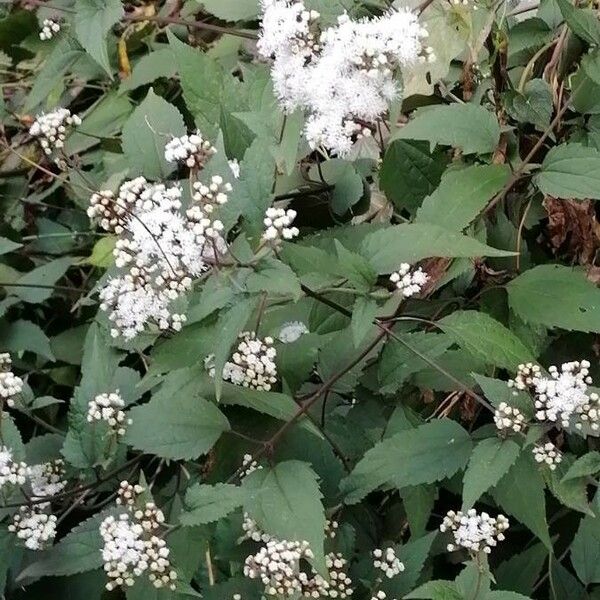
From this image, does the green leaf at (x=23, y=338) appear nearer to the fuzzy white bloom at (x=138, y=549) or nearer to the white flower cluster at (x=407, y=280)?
the fuzzy white bloom at (x=138, y=549)

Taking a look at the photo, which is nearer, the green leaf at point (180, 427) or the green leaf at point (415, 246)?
the green leaf at point (415, 246)

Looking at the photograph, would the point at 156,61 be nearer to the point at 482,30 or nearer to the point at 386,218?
the point at 386,218

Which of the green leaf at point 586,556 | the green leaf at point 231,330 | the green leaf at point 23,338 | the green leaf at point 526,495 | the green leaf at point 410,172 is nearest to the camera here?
the green leaf at point 231,330

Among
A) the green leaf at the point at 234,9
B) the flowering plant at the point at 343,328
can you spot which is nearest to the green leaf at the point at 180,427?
the flowering plant at the point at 343,328

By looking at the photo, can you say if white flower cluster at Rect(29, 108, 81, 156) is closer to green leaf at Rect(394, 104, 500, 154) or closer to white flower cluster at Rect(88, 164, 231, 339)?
white flower cluster at Rect(88, 164, 231, 339)

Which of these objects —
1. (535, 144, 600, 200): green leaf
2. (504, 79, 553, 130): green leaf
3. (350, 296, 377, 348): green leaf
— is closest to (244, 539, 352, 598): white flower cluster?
(350, 296, 377, 348): green leaf

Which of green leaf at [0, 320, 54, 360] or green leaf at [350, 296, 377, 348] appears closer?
green leaf at [350, 296, 377, 348]
